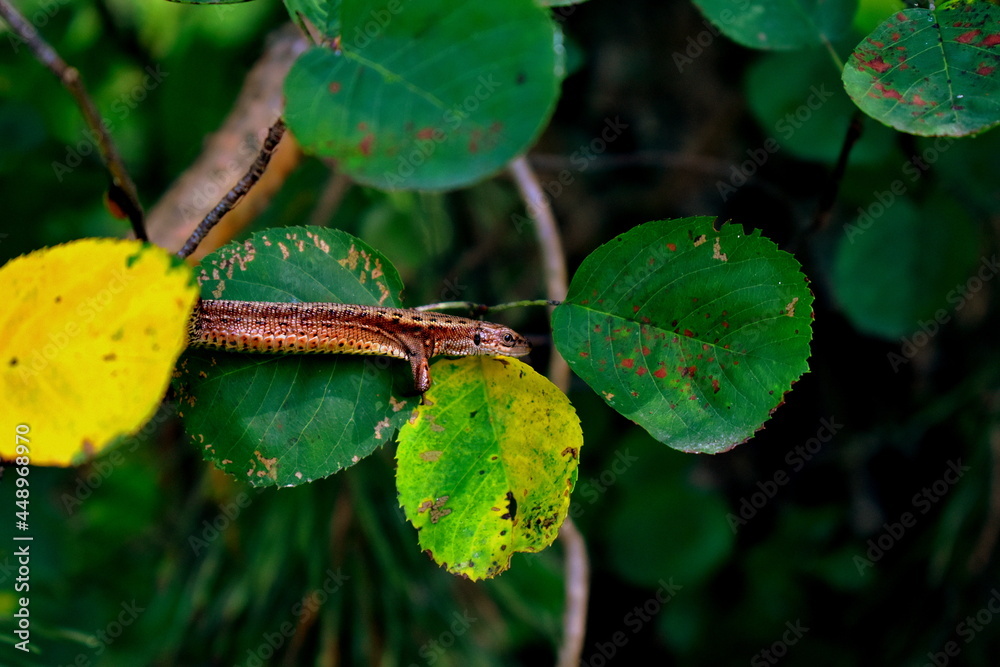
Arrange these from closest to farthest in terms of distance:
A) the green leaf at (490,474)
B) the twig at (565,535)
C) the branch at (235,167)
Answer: the green leaf at (490,474)
the twig at (565,535)
the branch at (235,167)

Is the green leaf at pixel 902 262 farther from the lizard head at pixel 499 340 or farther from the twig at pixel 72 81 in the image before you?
the twig at pixel 72 81

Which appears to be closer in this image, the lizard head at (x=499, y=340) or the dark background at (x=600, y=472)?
the lizard head at (x=499, y=340)

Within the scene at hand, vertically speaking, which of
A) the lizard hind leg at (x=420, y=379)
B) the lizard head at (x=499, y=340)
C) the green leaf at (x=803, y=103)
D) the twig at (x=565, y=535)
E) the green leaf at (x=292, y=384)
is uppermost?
the green leaf at (x=292, y=384)

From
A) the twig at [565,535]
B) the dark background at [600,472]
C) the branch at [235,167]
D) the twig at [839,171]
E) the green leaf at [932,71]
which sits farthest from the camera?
the dark background at [600,472]

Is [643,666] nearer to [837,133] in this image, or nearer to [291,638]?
[291,638]

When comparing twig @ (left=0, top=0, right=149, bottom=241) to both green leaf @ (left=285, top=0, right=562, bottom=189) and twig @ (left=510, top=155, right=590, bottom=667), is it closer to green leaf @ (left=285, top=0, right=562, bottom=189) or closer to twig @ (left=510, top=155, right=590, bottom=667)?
green leaf @ (left=285, top=0, right=562, bottom=189)

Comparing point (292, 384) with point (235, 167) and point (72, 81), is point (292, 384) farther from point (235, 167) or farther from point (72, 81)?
point (235, 167)

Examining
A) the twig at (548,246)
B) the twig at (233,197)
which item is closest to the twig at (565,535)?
the twig at (548,246)
